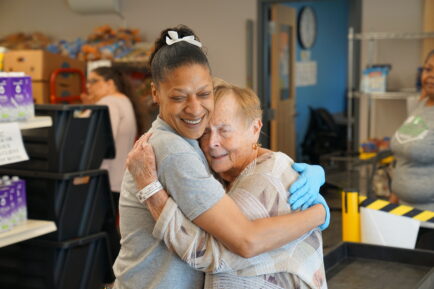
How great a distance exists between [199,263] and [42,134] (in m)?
2.06

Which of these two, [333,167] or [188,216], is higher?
[188,216]

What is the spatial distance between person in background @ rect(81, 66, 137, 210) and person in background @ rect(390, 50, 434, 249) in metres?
1.94

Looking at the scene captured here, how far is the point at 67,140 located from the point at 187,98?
1.95m

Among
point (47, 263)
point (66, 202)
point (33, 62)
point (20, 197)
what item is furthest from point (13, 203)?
point (33, 62)

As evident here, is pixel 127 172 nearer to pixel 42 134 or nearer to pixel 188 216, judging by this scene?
pixel 188 216

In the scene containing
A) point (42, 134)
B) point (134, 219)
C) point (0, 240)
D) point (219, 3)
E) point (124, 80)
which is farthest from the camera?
point (219, 3)

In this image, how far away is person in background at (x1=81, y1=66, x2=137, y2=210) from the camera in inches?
173

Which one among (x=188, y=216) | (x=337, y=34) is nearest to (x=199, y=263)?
(x=188, y=216)

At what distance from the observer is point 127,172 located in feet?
5.10

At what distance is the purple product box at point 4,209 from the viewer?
9.41 ft

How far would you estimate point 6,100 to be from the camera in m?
2.81

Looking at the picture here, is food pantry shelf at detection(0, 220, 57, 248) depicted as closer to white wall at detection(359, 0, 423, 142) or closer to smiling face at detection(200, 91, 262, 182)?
smiling face at detection(200, 91, 262, 182)

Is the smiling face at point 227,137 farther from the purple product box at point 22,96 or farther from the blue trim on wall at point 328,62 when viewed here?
the blue trim on wall at point 328,62

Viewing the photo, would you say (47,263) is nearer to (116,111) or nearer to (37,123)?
(37,123)
